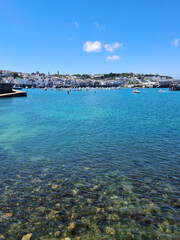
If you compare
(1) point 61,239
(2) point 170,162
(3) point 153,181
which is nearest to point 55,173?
(1) point 61,239

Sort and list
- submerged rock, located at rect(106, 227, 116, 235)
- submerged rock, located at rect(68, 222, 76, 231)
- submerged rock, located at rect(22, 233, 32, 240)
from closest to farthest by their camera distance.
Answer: submerged rock, located at rect(22, 233, 32, 240), submerged rock, located at rect(106, 227, 116, 235), submerged rock, located at rect(68, 222, 76, 231)

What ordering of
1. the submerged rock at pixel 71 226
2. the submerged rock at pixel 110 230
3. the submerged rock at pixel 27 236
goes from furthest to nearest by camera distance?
the submerged rock at pixel 71 226, the submerged rock at pixel 110 230, the submerged rock at pixel 27 236

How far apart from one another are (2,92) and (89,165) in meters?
84.5

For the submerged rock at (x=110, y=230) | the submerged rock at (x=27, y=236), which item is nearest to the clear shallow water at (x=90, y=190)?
the submerged rock at (x=110, y=230)

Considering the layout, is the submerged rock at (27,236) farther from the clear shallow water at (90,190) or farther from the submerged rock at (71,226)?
the submerged rock at (71,226)

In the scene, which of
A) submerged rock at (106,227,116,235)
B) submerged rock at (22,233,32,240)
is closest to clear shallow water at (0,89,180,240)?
submerged rock at (106,227,116,235)

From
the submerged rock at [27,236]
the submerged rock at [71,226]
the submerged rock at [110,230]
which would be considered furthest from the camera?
the submerged rock at [71,226]

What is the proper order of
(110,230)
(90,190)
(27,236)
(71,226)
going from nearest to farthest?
(27,236)
(110,230)
(71,226)
(90,190)

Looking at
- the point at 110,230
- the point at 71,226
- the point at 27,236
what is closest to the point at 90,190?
the point at 71,226

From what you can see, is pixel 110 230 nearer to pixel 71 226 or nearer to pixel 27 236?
pixel 71 226

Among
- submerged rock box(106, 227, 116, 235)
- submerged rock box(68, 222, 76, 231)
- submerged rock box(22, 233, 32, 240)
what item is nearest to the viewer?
submerged rock box(22, 233, 32, 240)

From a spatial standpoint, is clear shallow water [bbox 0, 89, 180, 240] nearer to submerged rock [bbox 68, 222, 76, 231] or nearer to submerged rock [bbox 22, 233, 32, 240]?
submerged rock [bbox 68, 222, 76, 231]

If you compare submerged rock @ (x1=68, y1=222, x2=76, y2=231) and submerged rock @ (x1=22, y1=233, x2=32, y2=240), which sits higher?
submerged rock @ (x1=68, y1=222, x2=76, y2=231)

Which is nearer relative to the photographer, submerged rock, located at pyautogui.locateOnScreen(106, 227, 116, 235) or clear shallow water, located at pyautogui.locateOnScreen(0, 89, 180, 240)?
submerged rock, located at pyautogui.locateOnScreen(106, 227, 116, 235)
